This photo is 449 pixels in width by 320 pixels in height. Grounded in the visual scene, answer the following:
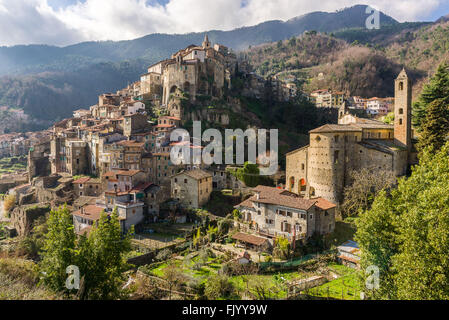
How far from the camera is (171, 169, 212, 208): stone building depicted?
37.6m

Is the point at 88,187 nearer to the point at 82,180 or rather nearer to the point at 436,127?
the point at 82,180

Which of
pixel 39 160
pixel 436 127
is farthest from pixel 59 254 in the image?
pixel 39 160

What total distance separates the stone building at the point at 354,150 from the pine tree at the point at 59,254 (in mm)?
25714

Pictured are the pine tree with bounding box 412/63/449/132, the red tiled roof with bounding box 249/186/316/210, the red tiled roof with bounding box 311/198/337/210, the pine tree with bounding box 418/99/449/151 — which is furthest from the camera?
the pine tree with bounding box 412/63/449/132

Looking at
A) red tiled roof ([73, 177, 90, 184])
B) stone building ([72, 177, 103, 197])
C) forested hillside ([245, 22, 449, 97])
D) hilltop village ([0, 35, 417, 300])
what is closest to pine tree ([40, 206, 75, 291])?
hilltop village ([0, 35, 417, 300])

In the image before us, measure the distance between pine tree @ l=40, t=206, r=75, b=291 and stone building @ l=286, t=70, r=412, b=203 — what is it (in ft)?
84.4

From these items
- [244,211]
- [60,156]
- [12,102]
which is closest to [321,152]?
[244,211]

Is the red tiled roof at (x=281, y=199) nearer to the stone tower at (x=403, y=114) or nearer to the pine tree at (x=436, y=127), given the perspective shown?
the pine tree at (x=436, y=127)

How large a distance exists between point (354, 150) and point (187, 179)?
20.4m

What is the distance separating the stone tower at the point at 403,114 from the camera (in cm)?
3284

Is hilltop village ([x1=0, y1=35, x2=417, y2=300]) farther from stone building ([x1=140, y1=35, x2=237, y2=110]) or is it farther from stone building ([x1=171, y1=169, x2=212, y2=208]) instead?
stone building ([x1=140, y1=35, x2=237, y2=110])

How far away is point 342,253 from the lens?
25.6 meters

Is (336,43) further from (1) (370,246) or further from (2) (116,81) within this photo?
(1) (370,246)
